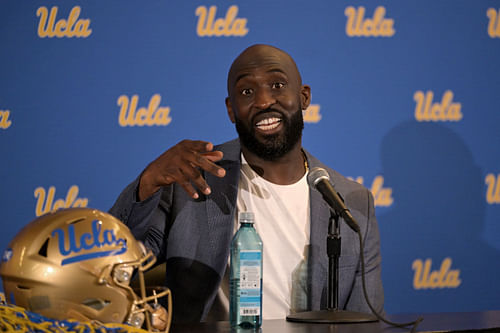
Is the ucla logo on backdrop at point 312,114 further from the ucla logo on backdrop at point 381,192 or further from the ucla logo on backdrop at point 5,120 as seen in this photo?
the ucla logo on backdrop at point 5,120

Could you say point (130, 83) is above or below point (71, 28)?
below

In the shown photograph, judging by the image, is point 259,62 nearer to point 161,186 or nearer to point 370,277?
point 161,186

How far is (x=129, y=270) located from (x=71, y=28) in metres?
2.22

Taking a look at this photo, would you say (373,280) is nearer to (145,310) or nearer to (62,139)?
(145,310)

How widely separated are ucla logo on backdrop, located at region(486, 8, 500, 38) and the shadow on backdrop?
630 mm

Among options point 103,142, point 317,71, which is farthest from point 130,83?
point 317,71

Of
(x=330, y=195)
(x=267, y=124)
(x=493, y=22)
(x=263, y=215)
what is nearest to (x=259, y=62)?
(x=267, y=124)

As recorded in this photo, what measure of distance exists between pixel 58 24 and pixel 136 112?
1.93 feet

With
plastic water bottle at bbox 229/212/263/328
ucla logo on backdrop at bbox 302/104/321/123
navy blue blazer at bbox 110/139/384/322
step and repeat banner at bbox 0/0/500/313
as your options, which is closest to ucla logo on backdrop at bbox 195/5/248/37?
step and repeat banner at bbox 0/0/500/313

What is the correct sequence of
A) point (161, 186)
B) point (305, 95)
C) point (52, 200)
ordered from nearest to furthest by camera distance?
point (161, 186) → point (305, 95) → point (52, 200)

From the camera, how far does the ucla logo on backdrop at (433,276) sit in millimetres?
3215

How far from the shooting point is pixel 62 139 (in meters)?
2.98

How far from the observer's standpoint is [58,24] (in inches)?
117

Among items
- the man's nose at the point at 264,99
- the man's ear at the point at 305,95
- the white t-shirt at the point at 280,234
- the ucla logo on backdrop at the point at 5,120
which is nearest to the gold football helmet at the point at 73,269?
the white t-shirt at the point at 280,234
